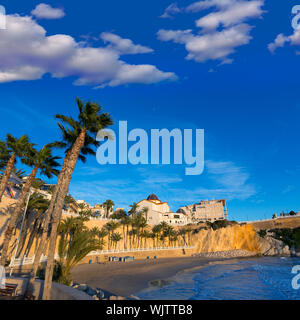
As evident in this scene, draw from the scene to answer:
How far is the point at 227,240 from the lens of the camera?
7438 cm

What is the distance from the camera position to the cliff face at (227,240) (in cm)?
7188

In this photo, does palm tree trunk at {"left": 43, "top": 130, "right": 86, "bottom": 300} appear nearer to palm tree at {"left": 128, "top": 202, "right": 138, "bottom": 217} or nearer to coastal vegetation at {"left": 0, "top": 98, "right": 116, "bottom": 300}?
coastal vegetation at {"left": 0, "top": 98, "right": 116, "bottom": 300}

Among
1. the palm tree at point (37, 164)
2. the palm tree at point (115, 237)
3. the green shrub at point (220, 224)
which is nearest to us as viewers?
the palm tree at point (37, 164)

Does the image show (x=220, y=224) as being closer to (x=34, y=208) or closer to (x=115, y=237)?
(x=115, y=237)

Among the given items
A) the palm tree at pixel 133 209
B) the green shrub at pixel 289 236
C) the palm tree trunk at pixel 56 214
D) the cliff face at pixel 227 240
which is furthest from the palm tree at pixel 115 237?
the green shrub at pixel 289 236

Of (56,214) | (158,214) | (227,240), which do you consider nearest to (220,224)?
(227,240)

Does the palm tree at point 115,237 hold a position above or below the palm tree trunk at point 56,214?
below

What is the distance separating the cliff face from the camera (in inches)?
2830

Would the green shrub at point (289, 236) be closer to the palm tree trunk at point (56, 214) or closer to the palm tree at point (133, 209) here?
the palm tree at point (133, 209)

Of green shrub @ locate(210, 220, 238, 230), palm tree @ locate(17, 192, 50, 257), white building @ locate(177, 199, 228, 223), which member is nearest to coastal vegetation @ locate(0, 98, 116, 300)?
palm tree @ locate(17, 192, 50, 257)

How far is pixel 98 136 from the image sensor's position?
45.0 feet
